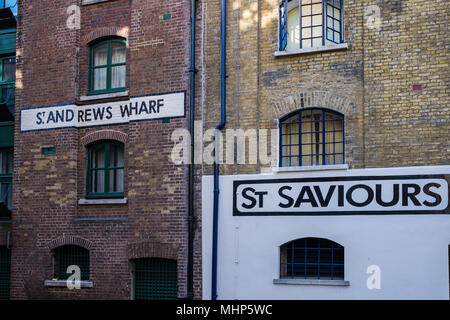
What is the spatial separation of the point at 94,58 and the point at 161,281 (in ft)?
21.7

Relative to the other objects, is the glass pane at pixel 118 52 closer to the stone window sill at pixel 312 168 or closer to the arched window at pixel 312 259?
the stone window sill at pixel 312 168

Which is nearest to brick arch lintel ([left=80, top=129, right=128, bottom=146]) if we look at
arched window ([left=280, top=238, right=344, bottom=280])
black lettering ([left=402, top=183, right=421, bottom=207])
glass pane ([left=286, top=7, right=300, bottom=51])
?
glass pane ([left=286, top=7, right=300, bottom=51])

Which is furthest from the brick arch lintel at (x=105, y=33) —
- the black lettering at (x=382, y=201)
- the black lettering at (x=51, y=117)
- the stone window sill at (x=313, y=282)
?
the black lettering at (x=382, y=201)

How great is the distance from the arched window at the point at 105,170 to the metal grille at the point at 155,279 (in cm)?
204

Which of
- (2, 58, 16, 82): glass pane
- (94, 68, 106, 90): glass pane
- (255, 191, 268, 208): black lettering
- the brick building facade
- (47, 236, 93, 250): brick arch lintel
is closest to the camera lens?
the brick building facade

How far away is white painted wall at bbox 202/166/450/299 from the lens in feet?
43.2

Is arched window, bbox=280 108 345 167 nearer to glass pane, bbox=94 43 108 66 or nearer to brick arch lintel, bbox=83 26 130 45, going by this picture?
brick arch lintel, bbox=83 26 130 45

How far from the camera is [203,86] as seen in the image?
16.0 m

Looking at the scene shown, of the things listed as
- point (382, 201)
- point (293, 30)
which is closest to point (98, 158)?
point (293, 30)

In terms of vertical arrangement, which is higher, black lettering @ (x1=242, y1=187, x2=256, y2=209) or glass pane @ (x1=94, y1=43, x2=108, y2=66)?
glass pane @ (x1=94, y1=43, x2=108, y2=66)

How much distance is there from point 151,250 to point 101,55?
582cm

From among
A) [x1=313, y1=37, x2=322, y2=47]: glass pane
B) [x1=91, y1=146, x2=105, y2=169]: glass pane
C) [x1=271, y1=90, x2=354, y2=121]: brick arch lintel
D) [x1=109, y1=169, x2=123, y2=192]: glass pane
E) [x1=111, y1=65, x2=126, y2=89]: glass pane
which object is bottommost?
[x1=109, y1=169, x2=123, y2=192]: glass pane

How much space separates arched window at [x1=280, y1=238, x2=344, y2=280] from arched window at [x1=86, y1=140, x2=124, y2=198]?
16.0 feet

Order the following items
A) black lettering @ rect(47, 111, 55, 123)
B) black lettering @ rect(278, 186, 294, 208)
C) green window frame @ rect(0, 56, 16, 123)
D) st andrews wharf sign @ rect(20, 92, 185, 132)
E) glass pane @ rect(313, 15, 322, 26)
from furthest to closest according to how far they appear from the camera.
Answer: green window frame @ rect(0, 56, 16, 123) < black lettering @ rect(47, 111, 55, 123) < st andrews wharf sign @ rect(20, 92, 185, 132) < glass pane @ rect(313, 15, 322, 26) < black lettering @ rect(278, 186, 294, 208)
